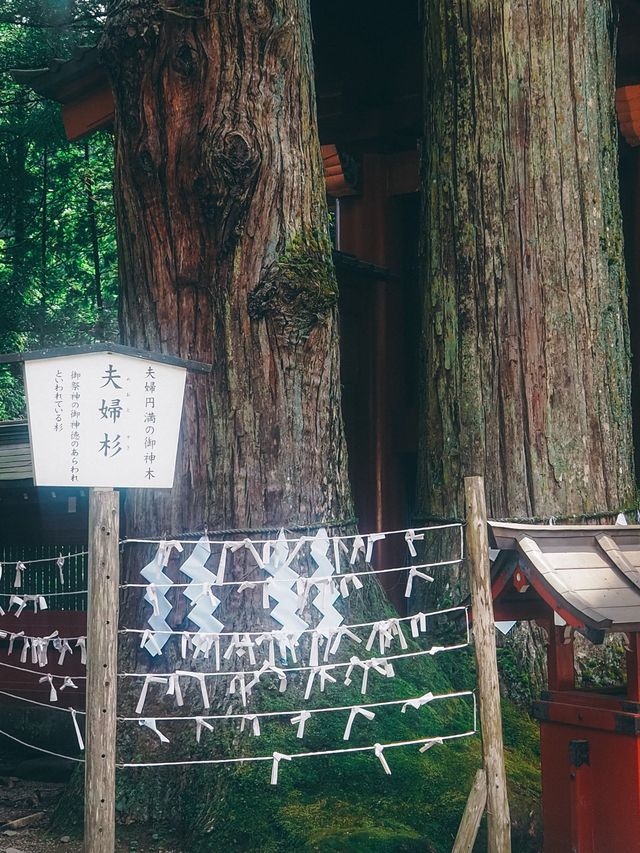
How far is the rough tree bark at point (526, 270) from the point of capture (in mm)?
5766

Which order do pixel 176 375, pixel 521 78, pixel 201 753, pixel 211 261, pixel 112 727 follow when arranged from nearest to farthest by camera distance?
pixel 112 727
pixel 176 375
pixel 201 753
pixel 211 261
pixel 521 78

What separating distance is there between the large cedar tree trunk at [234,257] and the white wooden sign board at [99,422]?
1.17m

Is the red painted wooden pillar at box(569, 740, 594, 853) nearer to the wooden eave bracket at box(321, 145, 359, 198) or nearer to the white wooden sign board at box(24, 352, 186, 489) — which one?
the white wooden sign board at box(24, 352, 186, 489)

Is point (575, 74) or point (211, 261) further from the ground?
point (575, 74)

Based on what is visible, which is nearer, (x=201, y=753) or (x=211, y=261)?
(x=201, y=753)

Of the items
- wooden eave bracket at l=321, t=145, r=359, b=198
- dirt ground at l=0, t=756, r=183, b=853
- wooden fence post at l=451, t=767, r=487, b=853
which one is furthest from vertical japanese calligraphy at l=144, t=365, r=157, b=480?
wooden eave bracket at l=321, t=145, r=359, b=198

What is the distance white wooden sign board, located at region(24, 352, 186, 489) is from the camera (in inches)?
160

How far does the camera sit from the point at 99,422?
13.5 feet

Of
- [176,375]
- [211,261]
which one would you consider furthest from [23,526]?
[176,375]

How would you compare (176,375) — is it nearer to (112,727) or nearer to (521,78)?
(112,727)

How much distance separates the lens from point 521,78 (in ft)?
19.5

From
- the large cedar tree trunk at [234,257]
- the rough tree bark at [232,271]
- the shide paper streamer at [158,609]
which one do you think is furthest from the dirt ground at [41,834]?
the large cedar tree trunk at [234,257]

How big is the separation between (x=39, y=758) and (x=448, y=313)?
483 cm

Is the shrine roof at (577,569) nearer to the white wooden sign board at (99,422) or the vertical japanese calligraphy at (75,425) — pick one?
the white wooden sign board at (99,422)
